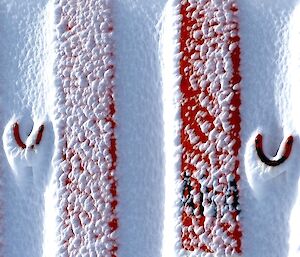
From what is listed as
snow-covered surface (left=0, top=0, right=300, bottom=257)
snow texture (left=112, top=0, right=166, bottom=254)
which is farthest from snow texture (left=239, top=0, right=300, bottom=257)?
snow texture (left=112, top=0, right=166, bottom=254)

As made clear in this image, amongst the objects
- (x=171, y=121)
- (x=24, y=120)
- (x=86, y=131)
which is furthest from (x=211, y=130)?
(x=24, y=120)

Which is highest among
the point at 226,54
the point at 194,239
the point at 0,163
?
the point at 226,54

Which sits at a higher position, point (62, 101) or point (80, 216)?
point (62, 101)

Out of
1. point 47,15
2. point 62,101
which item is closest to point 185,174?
point 62,101

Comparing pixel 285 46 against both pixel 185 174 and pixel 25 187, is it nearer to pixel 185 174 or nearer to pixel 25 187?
pixel 185 174

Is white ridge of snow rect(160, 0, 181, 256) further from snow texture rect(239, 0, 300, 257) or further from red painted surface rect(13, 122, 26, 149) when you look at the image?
red painted surface rect(13, 122, 26, 149)

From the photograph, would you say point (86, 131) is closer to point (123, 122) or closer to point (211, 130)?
point (123, 122)
